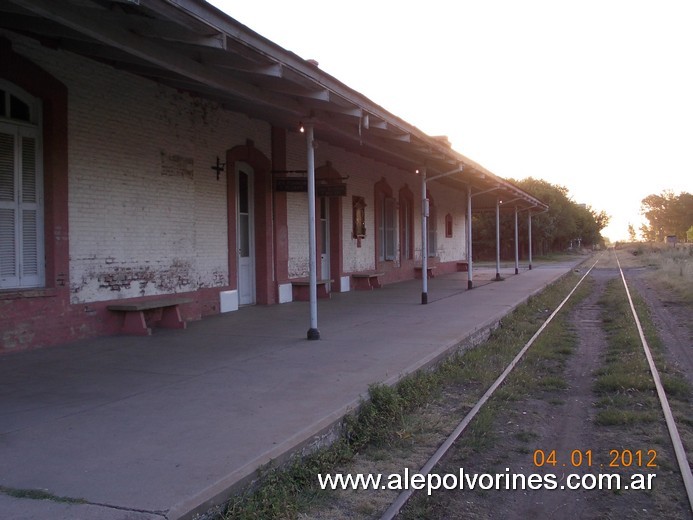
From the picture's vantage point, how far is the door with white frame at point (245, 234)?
13750mm

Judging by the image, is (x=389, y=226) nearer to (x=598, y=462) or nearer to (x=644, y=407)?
(x=644, y=407)

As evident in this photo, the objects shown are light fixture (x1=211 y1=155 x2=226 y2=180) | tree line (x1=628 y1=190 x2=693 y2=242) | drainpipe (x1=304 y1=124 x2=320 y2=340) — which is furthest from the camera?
tree line (x1=628 y1=190 x2=693 y2=242)

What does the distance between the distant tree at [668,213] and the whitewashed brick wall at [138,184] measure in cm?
10064

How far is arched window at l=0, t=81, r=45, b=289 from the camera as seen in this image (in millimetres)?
8297

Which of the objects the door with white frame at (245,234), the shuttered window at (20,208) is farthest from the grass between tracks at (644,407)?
the door with white frame at (245,234)

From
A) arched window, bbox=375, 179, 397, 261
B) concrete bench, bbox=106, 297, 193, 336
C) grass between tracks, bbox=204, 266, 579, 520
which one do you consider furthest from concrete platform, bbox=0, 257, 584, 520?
arched window, bbox=375, 179, 397, 261

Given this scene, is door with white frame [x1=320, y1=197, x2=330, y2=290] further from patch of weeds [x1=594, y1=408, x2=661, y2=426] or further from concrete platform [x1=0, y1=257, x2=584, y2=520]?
patch of weeds [x1=594, y1=408, x2=661, y2=426]

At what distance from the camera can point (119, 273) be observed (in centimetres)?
994

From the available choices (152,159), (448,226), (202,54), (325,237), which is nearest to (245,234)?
(152,159)

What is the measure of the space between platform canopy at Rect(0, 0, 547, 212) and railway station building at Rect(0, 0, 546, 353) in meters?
0.03

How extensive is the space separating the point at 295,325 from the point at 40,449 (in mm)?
6636

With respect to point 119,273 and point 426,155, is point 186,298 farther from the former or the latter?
point 426,155

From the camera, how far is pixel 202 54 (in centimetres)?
761

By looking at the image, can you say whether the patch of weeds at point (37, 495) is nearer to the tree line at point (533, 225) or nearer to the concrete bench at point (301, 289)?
the concrete bench at point (301, 289)
